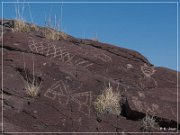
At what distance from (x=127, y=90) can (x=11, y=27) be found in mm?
4250

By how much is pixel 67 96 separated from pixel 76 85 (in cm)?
46

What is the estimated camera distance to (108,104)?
8125 mm

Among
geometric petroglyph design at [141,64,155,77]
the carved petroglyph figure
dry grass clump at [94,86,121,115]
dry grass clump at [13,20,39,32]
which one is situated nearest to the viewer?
dry grass clump at [94,86,121,115]

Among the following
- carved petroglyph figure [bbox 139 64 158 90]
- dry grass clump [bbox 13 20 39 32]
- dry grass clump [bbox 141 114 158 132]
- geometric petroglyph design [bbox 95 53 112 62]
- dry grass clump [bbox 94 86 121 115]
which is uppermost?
dry grass clump [bbox 13 20 39 32]

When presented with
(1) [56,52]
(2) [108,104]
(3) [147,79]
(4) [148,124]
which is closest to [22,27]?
(1) [56,52]

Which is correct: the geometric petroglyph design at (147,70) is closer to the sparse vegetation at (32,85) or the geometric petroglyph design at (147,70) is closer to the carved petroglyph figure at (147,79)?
the carved petroglyph figure at (147,79)

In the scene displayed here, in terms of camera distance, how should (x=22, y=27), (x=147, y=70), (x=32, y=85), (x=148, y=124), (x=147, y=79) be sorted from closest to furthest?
(x=148, y=124)
(x=32, y=85)
(x=147, y=79)
(x=147, y=70)
(x=22, y=27)

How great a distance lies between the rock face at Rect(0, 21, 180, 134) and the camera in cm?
757

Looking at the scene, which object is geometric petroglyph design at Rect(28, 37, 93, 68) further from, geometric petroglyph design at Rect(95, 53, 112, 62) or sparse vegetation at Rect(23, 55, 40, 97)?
sparse vegetation at Rect(23, 55, 40, 97)

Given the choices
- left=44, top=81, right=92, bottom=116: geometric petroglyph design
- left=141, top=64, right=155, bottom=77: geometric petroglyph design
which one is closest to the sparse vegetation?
left=44, top=81, right=92, bottom=116: geometric petroglyph design

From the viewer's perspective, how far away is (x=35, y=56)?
9.41 meters

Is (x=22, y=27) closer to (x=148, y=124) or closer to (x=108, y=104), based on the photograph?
(x=108, y=104)

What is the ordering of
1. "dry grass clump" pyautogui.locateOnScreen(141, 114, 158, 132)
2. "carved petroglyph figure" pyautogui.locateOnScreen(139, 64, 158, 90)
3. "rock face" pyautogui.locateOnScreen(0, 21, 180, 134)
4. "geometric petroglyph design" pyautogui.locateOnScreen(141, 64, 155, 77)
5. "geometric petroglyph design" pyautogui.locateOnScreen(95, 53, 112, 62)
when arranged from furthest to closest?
1. "geometric petroglyph design" pyautogui.locateOnScreen(95, 53, 112, 62)
2. "geometric petroglyph design" pyautogui.locateOnScreen(141, 64, 155, 77)
3. "carved petroglyph figure" pyautogui.locateOnScreen(139, 64, 158, 90)
4. "dry grass clump" pyautogui.locateOnScreen(141, 114, 158, 132)
5. "rock face" pyautogui.locateOnScreen(0, 21, 180, 134)

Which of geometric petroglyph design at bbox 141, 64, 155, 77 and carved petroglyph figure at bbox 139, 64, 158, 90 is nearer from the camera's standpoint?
carved petroglyph figure at bbox 139, 64, 158, 90
